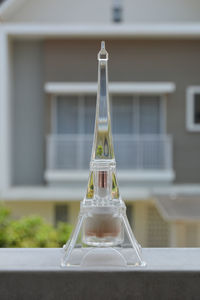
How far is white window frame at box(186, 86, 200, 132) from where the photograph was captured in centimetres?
705

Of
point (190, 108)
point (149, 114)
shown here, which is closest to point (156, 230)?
point (149, 114)

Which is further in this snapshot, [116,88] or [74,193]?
[116,88]

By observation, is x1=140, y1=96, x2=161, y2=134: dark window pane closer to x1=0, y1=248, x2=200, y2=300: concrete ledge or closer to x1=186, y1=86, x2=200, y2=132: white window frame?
x1=186, y1=86, x2=200, y2=132: white window frame

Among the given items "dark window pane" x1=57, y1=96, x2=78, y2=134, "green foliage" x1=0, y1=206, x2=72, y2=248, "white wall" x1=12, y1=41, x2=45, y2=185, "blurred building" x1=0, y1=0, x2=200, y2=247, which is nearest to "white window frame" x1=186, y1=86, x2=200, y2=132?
"blurred building" x1=0, y1=0, x2=200, y2=247

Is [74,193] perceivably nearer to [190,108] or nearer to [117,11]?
[190,108]

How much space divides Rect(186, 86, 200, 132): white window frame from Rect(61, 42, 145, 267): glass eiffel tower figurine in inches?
247

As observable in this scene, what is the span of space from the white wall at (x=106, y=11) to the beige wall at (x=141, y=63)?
42 cm

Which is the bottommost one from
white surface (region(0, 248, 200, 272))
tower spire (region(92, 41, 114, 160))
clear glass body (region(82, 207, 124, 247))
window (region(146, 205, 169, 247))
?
window (region(146, 205, 169, 247))

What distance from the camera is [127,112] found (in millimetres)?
7105

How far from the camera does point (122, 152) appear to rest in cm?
690

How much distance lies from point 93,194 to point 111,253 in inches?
6.0

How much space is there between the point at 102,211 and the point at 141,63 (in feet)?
20.9

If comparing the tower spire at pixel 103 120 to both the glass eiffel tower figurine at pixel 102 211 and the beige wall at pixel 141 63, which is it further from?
the beige wall at pixel 141 63

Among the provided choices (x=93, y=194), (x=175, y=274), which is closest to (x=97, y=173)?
(x=93, y=194)
